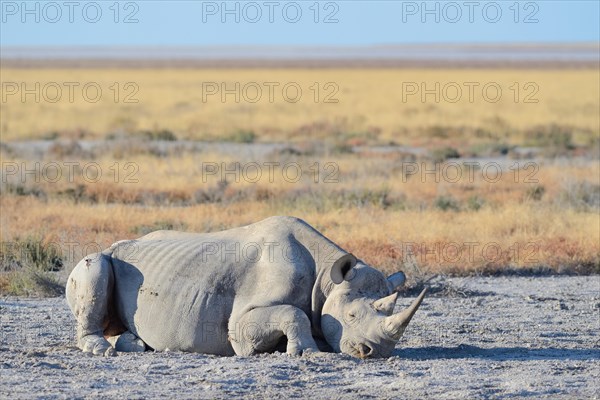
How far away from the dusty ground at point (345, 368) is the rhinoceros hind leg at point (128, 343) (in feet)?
0.72

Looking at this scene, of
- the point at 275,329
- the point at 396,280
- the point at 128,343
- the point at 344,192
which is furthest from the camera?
the point at 344,192

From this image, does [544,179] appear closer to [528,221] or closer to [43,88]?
[528,221]

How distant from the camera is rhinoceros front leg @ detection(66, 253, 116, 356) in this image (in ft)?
31.4

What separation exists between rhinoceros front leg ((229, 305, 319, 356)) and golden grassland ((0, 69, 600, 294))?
458 cm

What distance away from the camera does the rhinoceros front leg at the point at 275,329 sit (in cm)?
898

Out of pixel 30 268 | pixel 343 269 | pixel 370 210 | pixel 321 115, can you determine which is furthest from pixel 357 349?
pixel 321 115

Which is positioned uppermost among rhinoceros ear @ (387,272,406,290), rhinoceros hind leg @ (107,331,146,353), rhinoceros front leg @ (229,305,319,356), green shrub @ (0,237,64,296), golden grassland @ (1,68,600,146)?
rhinoceros ear @ (387,272,406,290)

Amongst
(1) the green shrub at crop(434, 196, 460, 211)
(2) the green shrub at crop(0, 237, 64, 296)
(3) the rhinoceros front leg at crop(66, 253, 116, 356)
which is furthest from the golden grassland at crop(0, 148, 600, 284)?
(3) the rhinoceros front leg at crop(66, 253, 116, 356)

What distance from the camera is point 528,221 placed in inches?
705

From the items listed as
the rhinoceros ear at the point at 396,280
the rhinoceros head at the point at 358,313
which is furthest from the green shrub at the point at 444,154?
the rhinoceros head at the point at 358,313

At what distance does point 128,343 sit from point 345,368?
2026mm

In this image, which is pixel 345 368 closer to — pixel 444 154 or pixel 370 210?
pixel 370 210

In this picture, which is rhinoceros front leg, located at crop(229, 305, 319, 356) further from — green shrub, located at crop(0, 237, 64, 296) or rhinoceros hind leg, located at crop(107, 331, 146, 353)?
green shrub, located at crop(0, 237, 64, 296)

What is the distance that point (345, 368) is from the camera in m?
8.73
